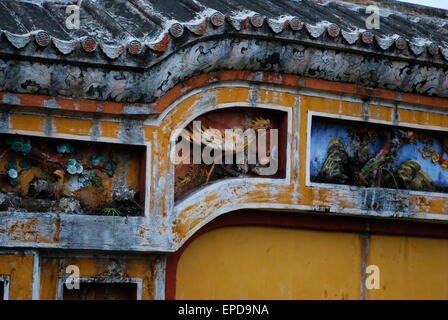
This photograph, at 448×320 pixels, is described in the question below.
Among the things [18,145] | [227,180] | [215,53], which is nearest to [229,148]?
[227,180]

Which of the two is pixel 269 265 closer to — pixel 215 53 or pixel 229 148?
pixel 229 148

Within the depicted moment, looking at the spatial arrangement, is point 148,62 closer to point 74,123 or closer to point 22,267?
point 74,123

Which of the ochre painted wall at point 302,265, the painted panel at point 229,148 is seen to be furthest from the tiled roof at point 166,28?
the ochre painted wall at point 302,265

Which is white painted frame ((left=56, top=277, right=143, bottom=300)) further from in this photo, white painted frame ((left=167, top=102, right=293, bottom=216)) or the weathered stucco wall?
white painted frame ((left=167, top=102, right=293, bottom=216))

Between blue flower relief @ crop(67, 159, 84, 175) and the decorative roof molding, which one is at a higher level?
the decorative roof molding

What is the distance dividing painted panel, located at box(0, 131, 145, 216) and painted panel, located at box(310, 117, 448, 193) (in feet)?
5.30

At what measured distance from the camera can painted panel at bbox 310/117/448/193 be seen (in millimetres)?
9336

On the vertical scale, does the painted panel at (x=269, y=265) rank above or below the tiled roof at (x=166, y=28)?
below

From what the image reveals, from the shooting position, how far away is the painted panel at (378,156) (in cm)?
934

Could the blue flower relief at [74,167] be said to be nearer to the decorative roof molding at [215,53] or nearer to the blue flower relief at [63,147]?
the blue flower relief at [63,147]

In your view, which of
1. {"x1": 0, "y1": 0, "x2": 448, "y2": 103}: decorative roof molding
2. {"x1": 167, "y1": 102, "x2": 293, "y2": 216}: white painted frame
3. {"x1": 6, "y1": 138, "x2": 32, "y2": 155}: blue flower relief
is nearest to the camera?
{"x1": 0, "y1": 0, "x2": 448, "y2": 103}: decorative roof molding

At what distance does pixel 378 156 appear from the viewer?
955 cm

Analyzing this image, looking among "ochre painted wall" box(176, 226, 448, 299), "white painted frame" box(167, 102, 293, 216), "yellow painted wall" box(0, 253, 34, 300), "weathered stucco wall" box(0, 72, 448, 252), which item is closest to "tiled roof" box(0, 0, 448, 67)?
"weathered stucco wall" box(0, 72, 448, 252)
